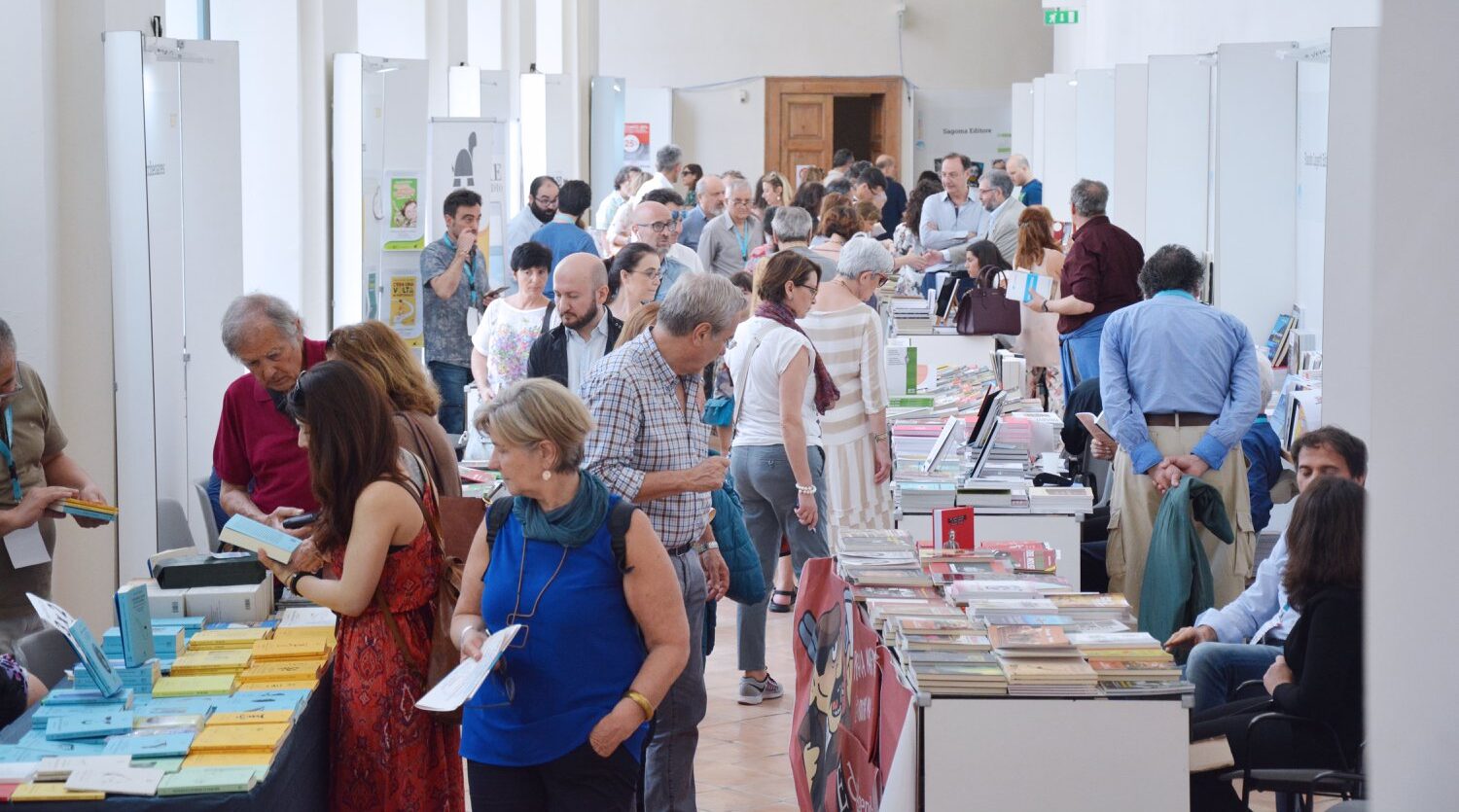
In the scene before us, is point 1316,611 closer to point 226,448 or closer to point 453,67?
point 226,448

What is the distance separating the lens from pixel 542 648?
2.81 m

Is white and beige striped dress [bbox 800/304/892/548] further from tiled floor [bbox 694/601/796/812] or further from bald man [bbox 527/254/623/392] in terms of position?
bald man [bbox 527/254/623/392]

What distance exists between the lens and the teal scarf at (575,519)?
2812 mm

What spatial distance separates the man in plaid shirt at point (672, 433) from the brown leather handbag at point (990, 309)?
210 inches

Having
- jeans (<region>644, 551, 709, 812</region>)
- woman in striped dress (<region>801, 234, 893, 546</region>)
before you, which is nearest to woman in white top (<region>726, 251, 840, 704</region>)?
woman in striped dress (<region>801, 234, 893, 546</region>)

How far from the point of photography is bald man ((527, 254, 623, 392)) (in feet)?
16.7

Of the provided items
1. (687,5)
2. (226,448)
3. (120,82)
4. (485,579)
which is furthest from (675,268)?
(687,5)

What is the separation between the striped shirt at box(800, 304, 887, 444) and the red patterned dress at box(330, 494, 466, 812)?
2695 mm

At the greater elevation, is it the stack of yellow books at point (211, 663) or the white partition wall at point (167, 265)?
the white partition wall at point (167, 265)

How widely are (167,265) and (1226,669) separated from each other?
12.0 ft

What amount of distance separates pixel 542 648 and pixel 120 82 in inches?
128

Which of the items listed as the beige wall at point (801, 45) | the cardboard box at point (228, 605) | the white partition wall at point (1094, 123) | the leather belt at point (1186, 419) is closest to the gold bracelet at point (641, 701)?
the cardboard box at point (228, 605)

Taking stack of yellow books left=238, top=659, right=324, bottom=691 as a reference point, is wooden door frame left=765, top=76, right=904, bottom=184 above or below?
above

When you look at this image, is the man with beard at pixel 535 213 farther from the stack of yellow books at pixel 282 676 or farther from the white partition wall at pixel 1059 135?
the stack of yellow books at pixel 282 676
